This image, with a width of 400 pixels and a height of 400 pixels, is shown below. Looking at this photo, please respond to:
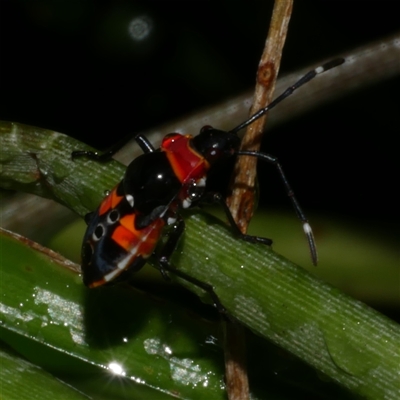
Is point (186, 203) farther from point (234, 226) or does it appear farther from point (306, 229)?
point (306, 229)

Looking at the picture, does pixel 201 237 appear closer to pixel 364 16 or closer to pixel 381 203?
pixel 381 203

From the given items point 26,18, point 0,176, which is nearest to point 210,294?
point 0,176

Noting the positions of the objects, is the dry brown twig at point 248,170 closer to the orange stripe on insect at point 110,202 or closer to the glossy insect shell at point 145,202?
the glossy insect shell at point 145,202

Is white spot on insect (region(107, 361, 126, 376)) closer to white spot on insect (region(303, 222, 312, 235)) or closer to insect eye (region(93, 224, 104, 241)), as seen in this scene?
insect eye (region(93, 224, 104, 241))

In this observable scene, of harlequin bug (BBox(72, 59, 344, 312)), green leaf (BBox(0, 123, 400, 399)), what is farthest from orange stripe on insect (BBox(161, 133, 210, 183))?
green leaf (BBox(0, 123, 400, 399))

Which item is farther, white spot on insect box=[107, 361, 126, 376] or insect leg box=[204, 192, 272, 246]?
white spot on insect box=[107, 361, 126, 376]

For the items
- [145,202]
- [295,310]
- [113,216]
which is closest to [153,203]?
[145,202]
